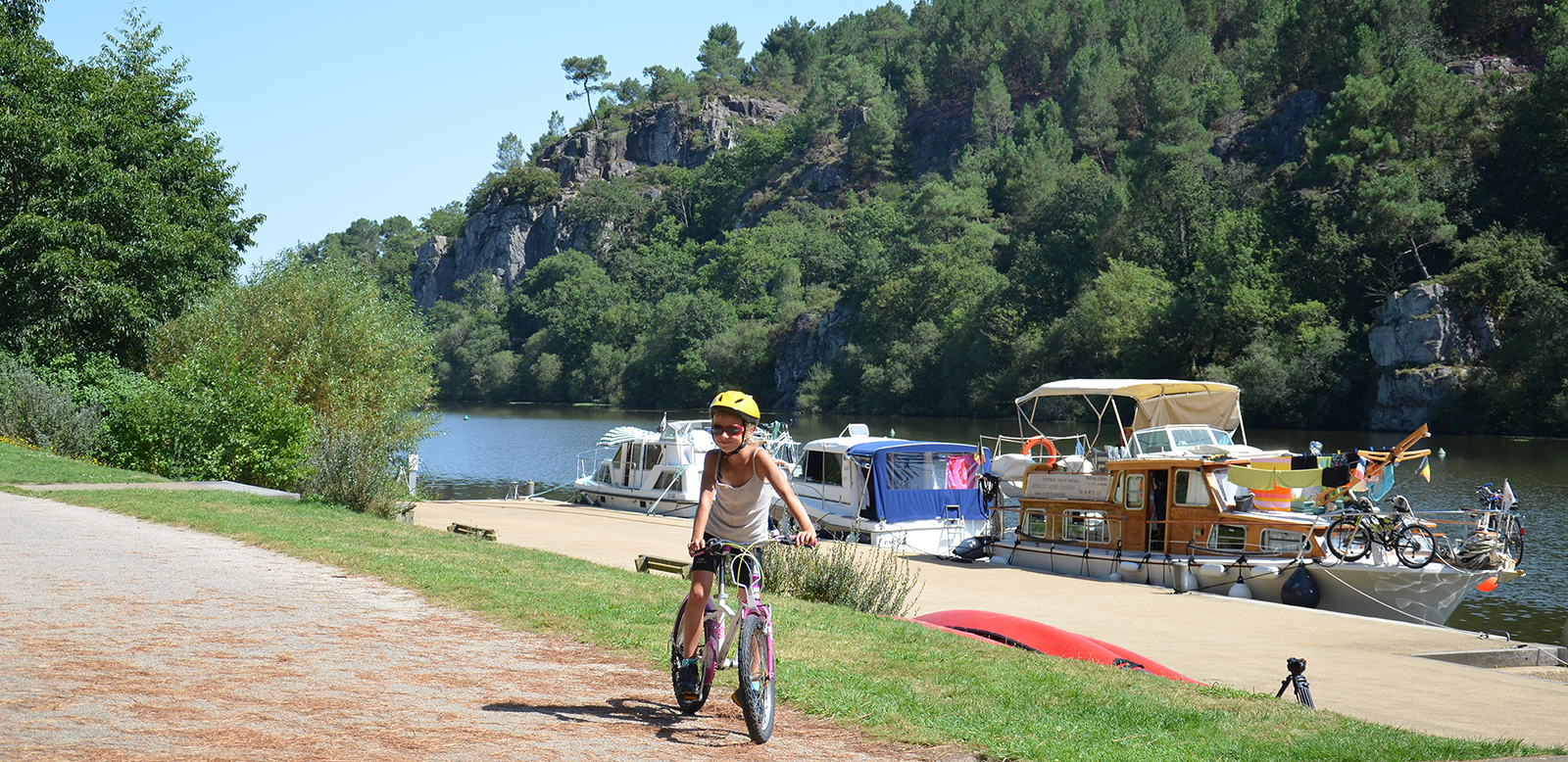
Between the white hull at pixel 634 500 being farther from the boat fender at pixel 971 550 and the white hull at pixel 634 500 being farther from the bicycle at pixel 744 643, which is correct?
the bicycle at pixel 744 643

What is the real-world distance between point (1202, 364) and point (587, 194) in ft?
427

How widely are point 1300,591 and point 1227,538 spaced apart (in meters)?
1.95

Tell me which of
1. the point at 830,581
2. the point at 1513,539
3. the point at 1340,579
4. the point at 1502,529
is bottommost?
the point at 1340,579

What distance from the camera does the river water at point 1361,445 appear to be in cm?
2283

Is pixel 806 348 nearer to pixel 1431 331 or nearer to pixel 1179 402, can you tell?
pixel 1431 331

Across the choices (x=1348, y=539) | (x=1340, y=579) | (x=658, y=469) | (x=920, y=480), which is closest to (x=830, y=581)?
(x=1340, y=579)

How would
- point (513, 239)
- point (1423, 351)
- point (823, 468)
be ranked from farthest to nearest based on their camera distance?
point (513, 239) → point (1423, 351) → point (823, 468)

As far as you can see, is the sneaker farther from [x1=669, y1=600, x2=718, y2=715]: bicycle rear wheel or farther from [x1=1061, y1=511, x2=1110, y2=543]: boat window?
[x1=1061, y1=511, x2=1110, y2=543]: boat window

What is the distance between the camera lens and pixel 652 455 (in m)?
39.2

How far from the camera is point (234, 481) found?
2297 cm

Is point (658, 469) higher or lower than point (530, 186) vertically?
lower

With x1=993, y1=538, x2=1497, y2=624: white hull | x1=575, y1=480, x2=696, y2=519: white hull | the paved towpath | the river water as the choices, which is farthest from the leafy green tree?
x1=993, y1=538, x2=1497, y2=624: white hull

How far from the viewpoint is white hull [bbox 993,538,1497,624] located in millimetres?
20125

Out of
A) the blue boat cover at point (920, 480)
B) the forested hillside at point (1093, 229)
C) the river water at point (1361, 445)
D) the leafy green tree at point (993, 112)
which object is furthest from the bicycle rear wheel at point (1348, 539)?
the leafy green tree at point (993, 112)
